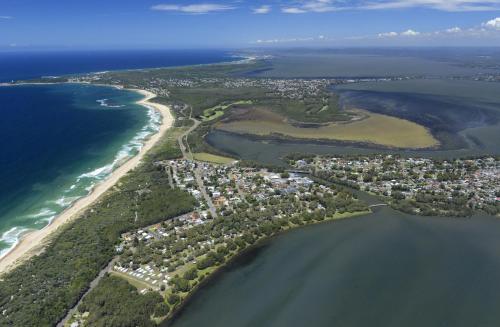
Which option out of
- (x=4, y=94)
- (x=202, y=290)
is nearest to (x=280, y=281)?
(x=202, y=290)

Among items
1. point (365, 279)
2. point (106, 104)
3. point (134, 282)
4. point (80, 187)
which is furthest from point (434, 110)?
point (134, 282)

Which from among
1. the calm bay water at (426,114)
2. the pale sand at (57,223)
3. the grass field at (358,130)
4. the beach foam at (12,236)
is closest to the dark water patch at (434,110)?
the calm bay water at (426,114)

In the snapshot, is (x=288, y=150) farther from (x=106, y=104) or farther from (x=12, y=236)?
(x=106, y=104)

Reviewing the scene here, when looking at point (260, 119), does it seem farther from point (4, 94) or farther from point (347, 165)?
point (4, 94)

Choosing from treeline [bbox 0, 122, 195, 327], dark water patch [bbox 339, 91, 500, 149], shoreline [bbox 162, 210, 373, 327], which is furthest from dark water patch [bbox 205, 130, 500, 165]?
shoreline [bbox 162, 210, 373, 327]

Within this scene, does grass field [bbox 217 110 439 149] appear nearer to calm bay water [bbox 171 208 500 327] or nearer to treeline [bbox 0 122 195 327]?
calm bay water [bbox 171 208 500 327]

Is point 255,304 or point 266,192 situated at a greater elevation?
point 266,192
